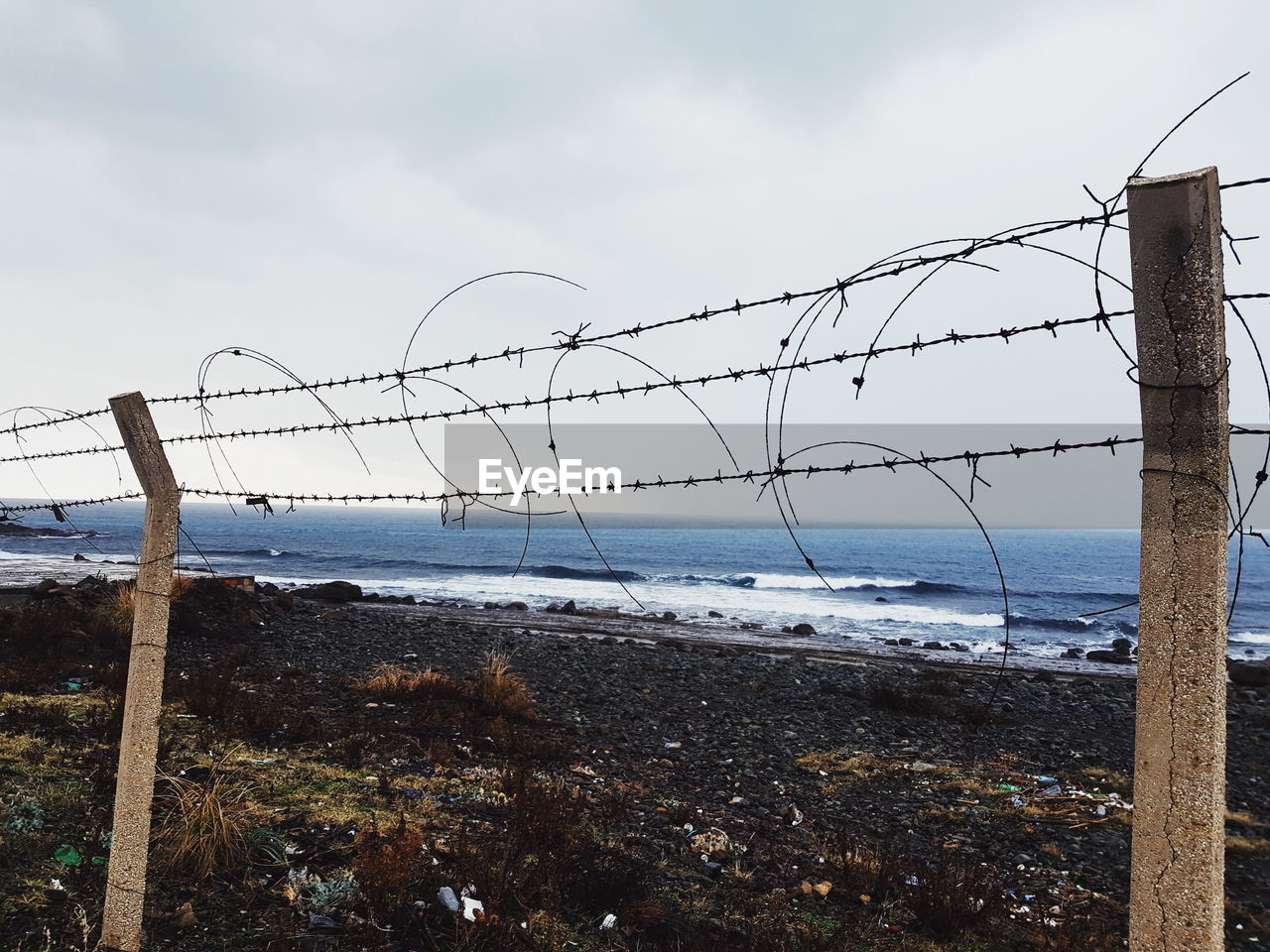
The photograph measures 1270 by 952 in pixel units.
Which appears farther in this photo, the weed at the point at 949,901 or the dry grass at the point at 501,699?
the dry grass at the point at 501,699

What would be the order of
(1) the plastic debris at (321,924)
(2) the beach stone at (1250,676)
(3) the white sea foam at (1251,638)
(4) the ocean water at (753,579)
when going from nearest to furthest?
(1) the plastic debris at (321,924) → (2) the beach stone at (1250,676) → (3) the white sea foam at (1251,638) → (4) the ocean water at (753,579)

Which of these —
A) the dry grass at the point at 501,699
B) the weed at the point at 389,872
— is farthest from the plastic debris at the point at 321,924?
the dry grass at the point at 501,699

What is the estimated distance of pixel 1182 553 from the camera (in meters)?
2.02

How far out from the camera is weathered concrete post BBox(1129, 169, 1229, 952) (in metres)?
1.97

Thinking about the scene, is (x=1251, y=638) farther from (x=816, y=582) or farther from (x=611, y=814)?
(x=611, y=814)

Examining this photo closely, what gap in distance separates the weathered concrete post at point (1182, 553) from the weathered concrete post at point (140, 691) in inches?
163

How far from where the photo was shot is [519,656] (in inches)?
714

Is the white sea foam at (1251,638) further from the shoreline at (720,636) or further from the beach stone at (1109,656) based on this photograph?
the beach stone at (1109,656)

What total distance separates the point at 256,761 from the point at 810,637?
24.6 metres

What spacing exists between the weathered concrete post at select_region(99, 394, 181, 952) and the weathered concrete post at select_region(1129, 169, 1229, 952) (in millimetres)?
4151

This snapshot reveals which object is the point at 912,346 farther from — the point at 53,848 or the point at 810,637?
the point at 810,637

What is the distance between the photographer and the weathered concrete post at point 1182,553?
1973 mm

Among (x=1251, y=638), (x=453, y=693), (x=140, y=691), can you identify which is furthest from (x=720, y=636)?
(x=140, y=691)

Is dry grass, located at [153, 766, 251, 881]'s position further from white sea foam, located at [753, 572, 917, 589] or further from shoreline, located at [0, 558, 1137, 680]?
white sea foam, located at [753, 572, 917, 589]
